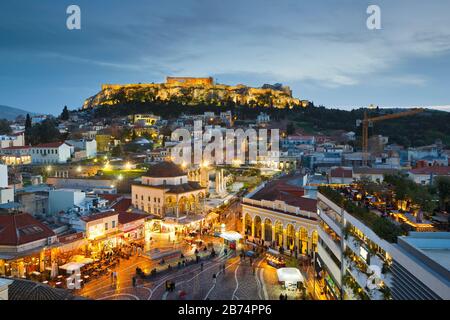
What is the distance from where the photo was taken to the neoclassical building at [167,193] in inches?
1172

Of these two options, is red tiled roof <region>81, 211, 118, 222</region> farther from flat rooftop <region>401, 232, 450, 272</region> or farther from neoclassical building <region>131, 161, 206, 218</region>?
flat rooftop <region>401, 232, 450, 272</region>

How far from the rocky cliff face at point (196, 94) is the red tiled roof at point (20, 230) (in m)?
92.6

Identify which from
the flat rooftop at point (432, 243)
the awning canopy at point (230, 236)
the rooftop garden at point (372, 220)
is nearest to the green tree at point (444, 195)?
the rooftop garden at point (372, 220)

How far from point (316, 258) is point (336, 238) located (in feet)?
13.4

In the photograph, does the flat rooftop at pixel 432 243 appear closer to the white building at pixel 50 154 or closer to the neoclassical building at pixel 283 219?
the neoclassical building at pixel 283 219

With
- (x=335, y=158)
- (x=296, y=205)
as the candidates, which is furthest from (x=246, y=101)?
(x=296, y=205)

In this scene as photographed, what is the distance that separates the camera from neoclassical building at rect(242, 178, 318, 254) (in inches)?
878

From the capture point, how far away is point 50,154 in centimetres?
5012

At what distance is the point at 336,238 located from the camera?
1742 centimetres

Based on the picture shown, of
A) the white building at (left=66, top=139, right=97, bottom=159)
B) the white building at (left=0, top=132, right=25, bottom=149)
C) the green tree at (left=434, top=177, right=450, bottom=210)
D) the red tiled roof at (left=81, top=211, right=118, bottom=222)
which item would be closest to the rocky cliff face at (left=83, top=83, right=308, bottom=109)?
the white building at (left=0, top=132, right=25, bottom=149)

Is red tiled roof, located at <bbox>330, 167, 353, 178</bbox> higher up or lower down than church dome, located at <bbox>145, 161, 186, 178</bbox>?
lower down

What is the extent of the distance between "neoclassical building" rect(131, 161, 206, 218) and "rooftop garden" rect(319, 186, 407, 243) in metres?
14.0

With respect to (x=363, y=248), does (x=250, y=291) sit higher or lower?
lower
